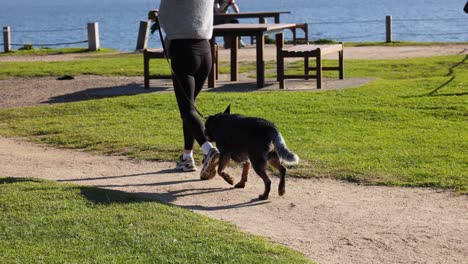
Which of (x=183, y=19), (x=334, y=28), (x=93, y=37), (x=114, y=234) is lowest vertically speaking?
(x=334, y=28)

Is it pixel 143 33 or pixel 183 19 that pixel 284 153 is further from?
pixel 143 33

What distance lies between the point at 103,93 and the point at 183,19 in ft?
26.1

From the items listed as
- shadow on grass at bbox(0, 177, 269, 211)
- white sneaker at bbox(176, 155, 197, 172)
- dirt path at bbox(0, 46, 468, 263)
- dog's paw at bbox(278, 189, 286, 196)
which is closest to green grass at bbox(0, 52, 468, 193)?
dirt path at bbox(0, 46, 468, 263)

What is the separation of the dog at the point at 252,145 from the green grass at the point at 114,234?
928mm

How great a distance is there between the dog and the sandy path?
30 centimetres

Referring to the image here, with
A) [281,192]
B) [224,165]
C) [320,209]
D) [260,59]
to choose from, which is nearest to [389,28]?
[260,59]

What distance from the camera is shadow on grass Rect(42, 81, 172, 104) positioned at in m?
17.1

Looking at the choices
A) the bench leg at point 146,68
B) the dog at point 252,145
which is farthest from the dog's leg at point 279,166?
the bench leg at point 146,68

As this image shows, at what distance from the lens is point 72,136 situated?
1312cm

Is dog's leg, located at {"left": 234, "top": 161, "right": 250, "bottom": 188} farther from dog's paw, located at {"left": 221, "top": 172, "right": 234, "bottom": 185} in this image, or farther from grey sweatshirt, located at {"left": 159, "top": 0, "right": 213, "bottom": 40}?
grey sweatshirt, located at {"left": 159, "top": 0, "right": 213, "bottom": 40}

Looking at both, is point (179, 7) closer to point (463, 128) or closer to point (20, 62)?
point (463, 128)

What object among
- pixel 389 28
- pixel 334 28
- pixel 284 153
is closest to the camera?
pixel 284 153

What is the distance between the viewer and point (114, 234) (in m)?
7.61

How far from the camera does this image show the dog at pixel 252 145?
8820mm
